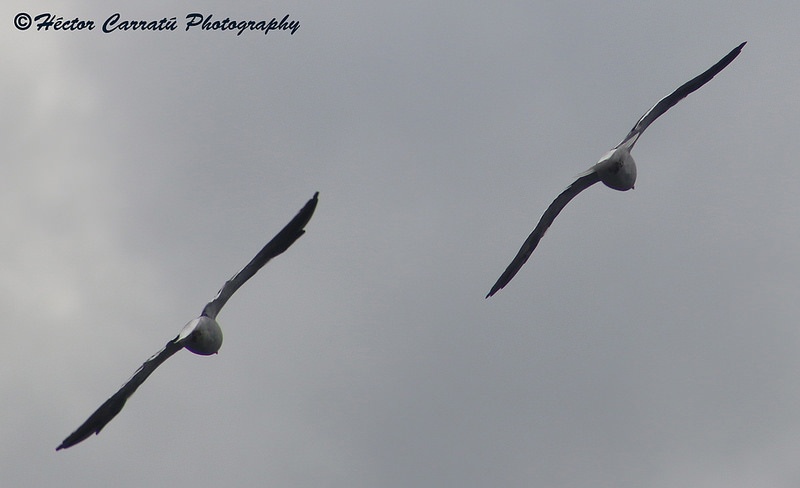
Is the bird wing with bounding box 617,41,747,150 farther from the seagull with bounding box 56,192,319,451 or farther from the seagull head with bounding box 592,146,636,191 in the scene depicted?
the seagull with bounding box 56,192,319,451

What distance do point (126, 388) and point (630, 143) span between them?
1423 cm

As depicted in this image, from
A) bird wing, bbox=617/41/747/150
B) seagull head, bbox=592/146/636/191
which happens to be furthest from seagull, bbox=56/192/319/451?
bird wing, bbox=617/41/747/150

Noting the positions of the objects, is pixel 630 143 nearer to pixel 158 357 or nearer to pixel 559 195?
pixel 559 195

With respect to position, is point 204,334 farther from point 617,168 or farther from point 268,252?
point 617,168

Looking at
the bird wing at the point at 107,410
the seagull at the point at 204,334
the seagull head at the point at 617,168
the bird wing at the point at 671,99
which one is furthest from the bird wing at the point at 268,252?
the bird wing at the point at 671,99

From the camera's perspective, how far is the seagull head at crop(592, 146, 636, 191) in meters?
29.2

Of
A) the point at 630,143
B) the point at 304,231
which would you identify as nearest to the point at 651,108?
the point at 630,143

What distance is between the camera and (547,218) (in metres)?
32.6

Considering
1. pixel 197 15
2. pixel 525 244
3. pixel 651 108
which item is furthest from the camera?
pixel 197 15

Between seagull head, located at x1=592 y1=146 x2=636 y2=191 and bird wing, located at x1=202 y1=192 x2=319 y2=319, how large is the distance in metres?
7.27

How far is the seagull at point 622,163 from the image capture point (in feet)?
96.4

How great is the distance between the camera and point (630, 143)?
30078mm

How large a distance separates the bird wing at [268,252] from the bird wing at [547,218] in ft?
20.4

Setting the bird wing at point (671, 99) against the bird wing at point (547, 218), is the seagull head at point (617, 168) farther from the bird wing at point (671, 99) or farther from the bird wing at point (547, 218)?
the bird wing at point (671, 99)
